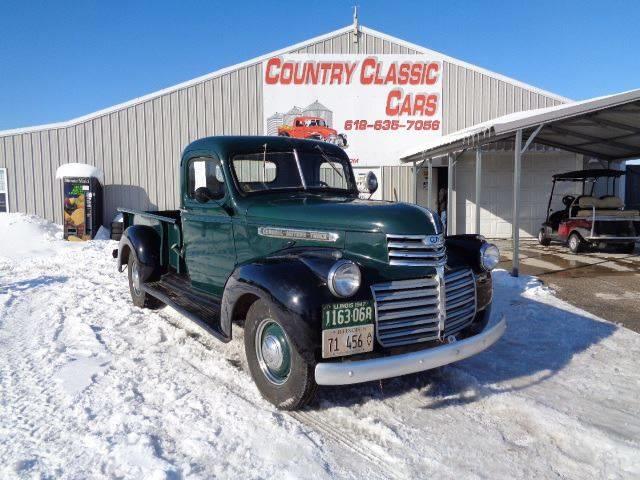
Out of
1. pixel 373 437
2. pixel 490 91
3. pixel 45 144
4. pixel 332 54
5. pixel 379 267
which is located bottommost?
pixel 373 437

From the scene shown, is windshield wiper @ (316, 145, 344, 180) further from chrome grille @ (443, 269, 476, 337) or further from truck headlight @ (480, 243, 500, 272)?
chrome grille @ (443, 269, 476, 337)

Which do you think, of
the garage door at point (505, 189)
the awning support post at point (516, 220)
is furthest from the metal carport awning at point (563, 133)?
the garage door at point (505, 189)

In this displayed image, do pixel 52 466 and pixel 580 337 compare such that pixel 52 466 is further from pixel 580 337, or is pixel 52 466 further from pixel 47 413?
pixel 580 337

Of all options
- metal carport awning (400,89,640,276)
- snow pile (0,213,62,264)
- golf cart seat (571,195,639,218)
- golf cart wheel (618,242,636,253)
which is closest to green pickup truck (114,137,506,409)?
metal carport awning (400,89,640,276)

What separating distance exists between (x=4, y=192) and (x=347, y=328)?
45.5 feet

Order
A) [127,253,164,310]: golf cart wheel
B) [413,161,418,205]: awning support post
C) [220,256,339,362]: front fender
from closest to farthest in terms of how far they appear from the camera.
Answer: [220,256,339,362]: front fender → [127,253,164,310]: golf cart wheel → [413,161,418,205]: awning support post

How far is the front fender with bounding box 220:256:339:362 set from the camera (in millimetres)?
2859

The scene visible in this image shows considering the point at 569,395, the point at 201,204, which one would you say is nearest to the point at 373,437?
the point at 569,395

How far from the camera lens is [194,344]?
177 inches

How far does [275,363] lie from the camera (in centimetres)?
322

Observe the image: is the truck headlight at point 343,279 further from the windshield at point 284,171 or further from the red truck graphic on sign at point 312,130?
the red truck graphic on sign at point 312,130

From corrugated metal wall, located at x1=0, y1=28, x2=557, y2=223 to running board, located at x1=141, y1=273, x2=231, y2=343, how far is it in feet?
29.6

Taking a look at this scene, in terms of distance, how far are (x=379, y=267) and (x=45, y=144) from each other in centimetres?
1308

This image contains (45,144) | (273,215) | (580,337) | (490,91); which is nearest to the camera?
(273,215)
